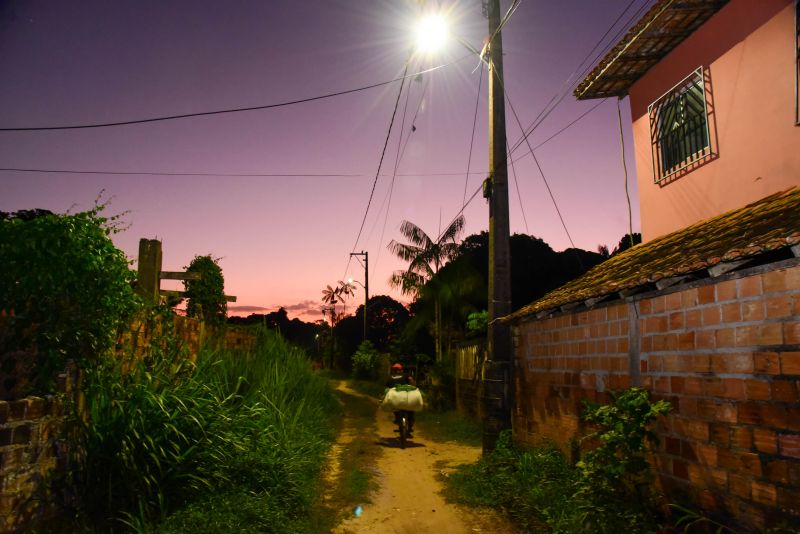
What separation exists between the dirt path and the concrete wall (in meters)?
5.30

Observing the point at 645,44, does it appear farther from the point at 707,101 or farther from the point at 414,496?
the point at 414,496

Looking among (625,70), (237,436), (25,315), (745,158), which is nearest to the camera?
(25,315)

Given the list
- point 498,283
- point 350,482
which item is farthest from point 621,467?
point 498,283

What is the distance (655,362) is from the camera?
4.97 m

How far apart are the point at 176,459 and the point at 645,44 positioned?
28.9 ft

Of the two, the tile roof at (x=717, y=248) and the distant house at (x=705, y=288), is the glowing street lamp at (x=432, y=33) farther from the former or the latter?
the tile roof at (x=717, y=248)

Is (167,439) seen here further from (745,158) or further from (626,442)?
(745,158)

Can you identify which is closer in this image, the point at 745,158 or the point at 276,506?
the point at 276,506

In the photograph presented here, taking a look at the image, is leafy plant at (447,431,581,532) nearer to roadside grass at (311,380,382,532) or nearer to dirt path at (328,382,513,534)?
dirt path at (328,382,513,534)

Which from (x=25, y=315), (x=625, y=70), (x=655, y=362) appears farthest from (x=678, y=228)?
(x=25, y=315)

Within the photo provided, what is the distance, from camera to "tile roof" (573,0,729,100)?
7.15 m

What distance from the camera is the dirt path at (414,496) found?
5672 millimetres

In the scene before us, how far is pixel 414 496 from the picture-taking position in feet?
22.5

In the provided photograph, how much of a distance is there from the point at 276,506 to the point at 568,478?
340cm
